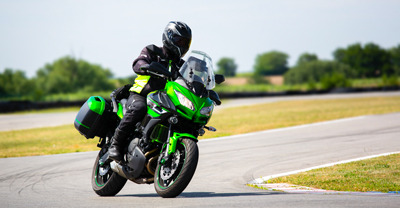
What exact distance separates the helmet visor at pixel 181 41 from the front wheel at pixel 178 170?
118 centimetres

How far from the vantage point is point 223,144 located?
10836 mm

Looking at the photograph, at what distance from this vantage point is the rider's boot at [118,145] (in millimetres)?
5578

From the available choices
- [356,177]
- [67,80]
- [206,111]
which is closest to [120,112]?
[206,111]

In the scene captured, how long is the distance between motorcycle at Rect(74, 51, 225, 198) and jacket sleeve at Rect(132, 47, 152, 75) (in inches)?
9.9

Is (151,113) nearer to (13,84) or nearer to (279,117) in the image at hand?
(279,117)

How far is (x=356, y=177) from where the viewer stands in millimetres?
6238

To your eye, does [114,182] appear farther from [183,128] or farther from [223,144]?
[223,144]

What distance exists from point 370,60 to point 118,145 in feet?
381

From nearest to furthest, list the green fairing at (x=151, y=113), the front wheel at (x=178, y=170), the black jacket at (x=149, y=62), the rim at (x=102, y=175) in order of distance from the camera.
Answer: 1. the front wheel at (x=178, y=170)
2. the green fairing at (x=151, y=113)
3. the black jacket at (x=149, y=62)
4. the rim at (x=102, y=175)

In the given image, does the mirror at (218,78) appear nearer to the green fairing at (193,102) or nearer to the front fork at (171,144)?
the green fairing at (193,102)

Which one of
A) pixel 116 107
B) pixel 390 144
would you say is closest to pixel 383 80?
pixel 390 144

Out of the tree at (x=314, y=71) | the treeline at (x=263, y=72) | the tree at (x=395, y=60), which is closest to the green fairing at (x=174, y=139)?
the treeline at (x=263, y=72)

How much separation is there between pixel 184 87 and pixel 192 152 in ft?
2.43

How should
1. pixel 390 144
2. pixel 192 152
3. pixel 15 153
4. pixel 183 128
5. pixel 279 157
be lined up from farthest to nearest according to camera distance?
pixel 15 153 < pixel 390 144 < pixel 279 157 < pixel 183 128 < pixel 192 152
